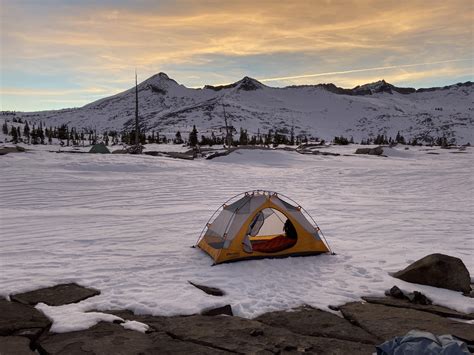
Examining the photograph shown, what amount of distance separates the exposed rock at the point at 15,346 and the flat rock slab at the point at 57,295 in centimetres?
132

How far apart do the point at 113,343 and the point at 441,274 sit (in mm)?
6327

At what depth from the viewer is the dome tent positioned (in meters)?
10.1

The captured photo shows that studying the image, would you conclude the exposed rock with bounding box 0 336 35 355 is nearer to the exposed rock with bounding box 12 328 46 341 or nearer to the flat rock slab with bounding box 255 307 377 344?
the exposed rock with bounding box 12 328 46 341

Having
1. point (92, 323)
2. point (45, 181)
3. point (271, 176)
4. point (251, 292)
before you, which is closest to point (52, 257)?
point (92, 323)

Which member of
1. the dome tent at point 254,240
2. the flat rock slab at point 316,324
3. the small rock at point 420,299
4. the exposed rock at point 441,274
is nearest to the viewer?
the flat rock slab at point 316,324

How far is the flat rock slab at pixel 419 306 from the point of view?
7277 mm

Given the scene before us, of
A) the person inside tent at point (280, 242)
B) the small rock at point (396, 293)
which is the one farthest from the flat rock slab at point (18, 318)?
the small rock at point (396, 293)

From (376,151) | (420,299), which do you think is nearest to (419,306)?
(420,299)

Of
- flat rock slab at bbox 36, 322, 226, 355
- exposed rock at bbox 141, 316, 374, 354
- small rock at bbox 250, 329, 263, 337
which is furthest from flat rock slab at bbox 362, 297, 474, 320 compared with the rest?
flat rock slab at bbox 36, 322, 226, 355

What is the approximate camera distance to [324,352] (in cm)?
594

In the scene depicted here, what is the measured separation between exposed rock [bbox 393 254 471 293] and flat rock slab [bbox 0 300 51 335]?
6.92 m

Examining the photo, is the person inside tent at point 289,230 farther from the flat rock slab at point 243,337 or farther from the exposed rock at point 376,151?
the exposed rock at point 376,151

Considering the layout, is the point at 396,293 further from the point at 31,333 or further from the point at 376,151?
the point at 376,151

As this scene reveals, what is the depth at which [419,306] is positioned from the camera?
766cm
